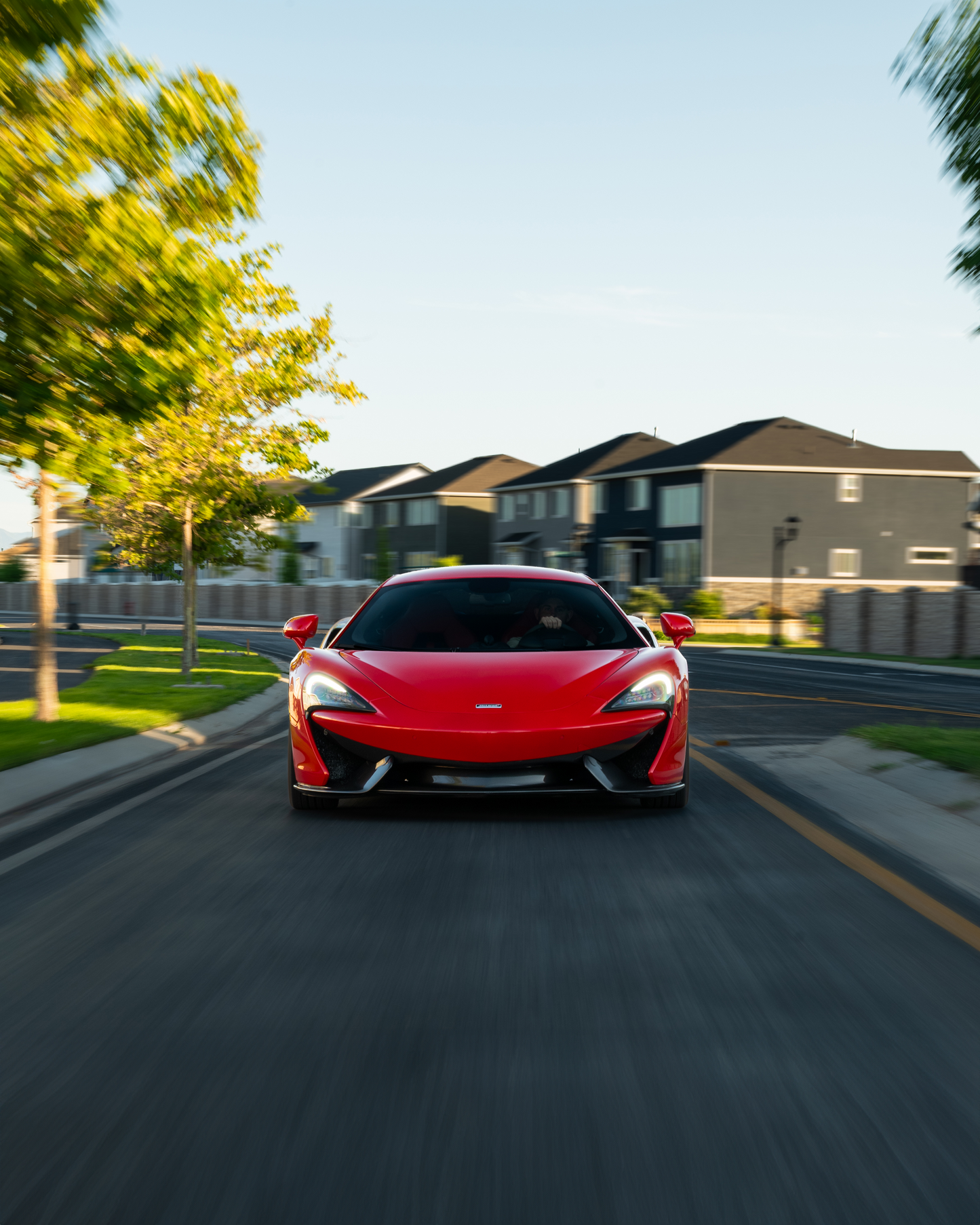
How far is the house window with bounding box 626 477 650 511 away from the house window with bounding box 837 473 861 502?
8.44 metres

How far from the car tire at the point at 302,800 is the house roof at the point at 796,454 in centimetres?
4698

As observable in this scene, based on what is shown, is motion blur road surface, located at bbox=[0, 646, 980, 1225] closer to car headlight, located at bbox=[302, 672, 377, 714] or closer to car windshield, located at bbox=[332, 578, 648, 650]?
car headlight, located at bbox=[302, 672, 377, 714]

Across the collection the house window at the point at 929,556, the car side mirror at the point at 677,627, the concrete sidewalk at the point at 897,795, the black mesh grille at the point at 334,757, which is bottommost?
the concrete sidewalk at the point at 897,795

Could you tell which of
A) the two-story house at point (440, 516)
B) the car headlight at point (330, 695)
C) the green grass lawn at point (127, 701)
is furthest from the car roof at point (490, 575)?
the two-story house at point (440, 516)

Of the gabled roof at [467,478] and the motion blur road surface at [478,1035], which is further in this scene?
the gabled roof at [467,478]

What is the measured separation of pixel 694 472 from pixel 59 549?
233 feet

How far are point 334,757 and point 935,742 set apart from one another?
5262 mm

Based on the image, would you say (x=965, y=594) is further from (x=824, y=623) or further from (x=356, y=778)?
(x=356, y=778)

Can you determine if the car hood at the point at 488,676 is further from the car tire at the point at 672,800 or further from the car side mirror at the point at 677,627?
the car tire at the point at 672,800

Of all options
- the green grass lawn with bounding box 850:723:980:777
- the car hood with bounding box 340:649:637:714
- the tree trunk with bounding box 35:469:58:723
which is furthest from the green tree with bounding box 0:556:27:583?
the car hood with bounding box 340:649:637:714

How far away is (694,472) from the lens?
54.1 meters

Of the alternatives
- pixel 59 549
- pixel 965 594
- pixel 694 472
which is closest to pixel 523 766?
pixel 965 594

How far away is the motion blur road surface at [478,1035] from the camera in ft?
8.86

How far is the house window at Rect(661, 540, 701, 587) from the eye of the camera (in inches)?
2112
